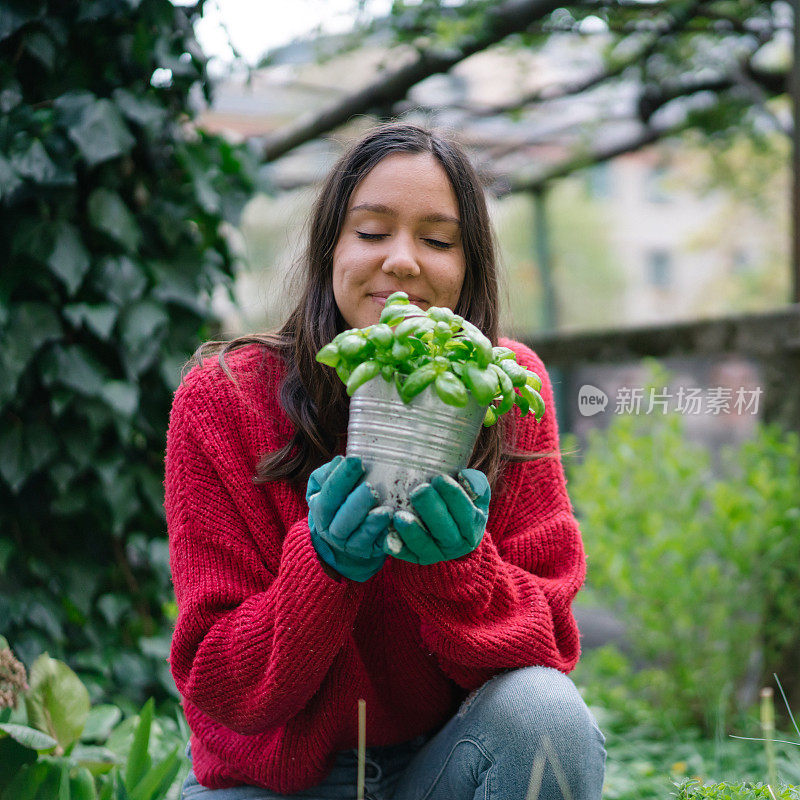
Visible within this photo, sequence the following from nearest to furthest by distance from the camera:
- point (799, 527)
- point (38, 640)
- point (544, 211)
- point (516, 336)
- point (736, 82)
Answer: point (516, 336)
point (38, 640)
point (799, 527)
point (736, 82)
point (544, 211)

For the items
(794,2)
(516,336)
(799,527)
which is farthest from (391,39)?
(799,527)

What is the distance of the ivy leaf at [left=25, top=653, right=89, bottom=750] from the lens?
166 cm

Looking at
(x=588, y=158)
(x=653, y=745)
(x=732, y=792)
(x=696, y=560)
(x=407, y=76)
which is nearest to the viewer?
(x=732, y=792)

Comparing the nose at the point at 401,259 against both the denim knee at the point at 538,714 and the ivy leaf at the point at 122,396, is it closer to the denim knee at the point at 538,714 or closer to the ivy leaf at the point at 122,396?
the denim knee at the point at 538,714

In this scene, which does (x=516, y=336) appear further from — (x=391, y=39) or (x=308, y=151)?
(x=308, y=151)

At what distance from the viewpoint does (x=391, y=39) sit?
11.1ft

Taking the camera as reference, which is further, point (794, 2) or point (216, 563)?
point (794, 2)

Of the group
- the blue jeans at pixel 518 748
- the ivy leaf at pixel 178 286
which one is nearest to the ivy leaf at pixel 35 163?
the ivy leaf at pixel 178 286

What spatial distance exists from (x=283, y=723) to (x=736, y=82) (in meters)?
3.89

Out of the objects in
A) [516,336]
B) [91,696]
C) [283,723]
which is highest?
[516,336]

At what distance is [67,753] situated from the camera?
1.67m

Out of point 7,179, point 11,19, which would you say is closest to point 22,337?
point 7,179

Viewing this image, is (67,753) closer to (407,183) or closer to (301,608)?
(301,608)

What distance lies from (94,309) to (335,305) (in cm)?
89
